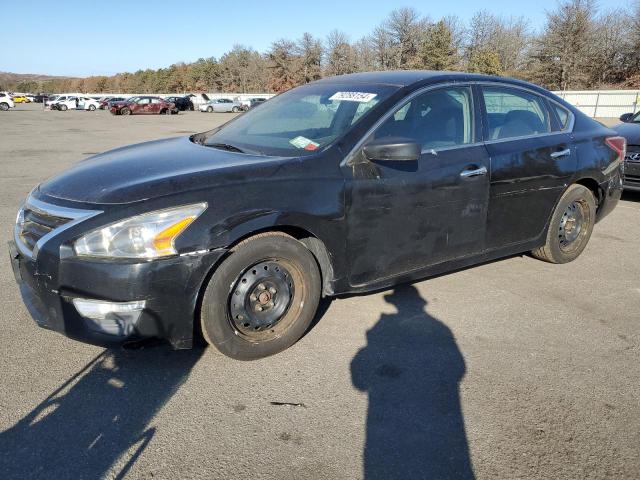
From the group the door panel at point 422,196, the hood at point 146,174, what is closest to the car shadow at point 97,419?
the hood at point 146,174

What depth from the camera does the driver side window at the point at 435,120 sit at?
3.49m

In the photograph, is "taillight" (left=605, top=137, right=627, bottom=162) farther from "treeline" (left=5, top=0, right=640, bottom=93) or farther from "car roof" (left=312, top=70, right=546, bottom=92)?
"treeline" (left=5, top=0, right=640, bottom=93)

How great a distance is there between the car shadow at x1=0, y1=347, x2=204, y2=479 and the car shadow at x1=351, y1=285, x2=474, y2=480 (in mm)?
1079

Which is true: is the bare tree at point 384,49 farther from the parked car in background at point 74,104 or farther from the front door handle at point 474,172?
the front door handle at point 474,172

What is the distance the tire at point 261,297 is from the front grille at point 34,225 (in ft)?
3.01

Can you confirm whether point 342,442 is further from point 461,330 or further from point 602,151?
point 602,151

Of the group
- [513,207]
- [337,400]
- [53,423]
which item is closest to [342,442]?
[337,400]

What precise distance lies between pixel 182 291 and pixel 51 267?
0.69 meters

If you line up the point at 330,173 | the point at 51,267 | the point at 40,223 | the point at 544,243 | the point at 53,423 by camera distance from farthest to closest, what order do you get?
the point at 544,243, the point at 330,173, the point at 40,223, the point at 51,267, the point at 53,423

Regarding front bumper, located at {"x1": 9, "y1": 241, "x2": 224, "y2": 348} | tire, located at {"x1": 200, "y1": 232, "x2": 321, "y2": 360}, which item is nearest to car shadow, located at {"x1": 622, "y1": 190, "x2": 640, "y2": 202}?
tire, located at {"x1": 200, "y1": 232, "x2": 321, "y2": 360}

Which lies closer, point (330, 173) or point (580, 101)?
point (330, 173)

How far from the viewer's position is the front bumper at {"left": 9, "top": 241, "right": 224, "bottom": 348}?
2568 millimetres

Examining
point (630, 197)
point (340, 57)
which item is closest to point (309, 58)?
point (340, 57)

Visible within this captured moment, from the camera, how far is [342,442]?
2.36 m
